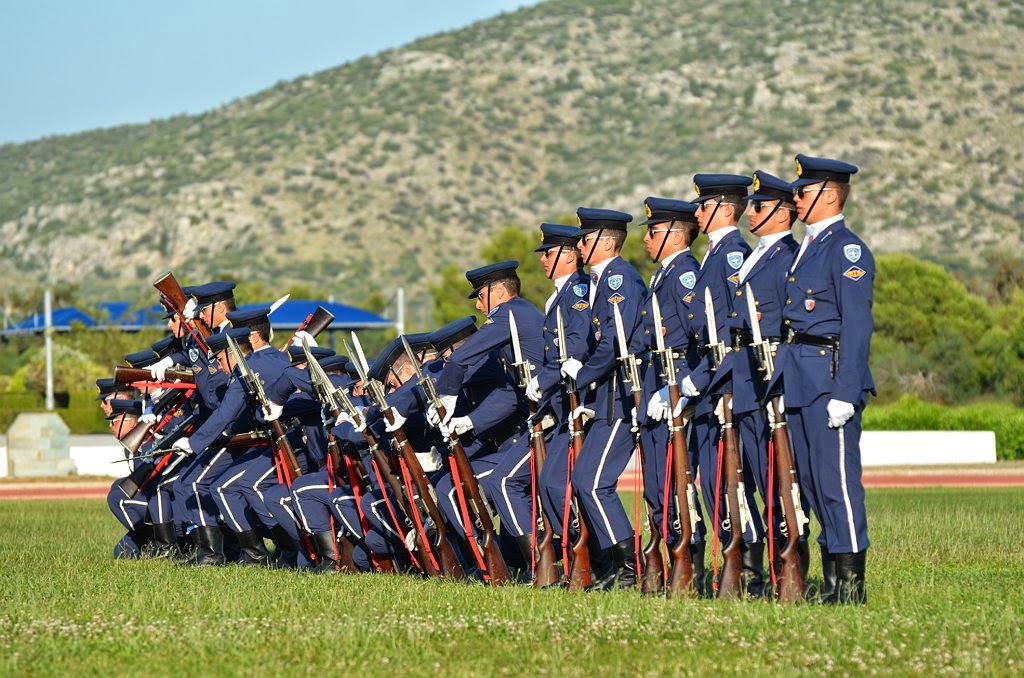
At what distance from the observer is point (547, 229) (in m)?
10.4

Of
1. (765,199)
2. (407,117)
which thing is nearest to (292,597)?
(765,199)

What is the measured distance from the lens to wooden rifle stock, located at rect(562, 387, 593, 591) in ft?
31.9

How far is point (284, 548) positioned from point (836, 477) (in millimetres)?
5230

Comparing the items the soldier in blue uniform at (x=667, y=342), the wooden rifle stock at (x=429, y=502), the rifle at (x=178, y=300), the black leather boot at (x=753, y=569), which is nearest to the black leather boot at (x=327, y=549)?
the wooden rifle stock at (x=429, y=502)

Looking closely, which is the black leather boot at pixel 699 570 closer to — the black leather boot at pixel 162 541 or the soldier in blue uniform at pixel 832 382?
the soldier in blue uniform at pixel 832 382

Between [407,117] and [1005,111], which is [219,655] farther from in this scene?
[407,117]

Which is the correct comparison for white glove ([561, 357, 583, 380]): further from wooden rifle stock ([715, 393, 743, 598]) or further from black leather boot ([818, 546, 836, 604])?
black leather boot ([818, 546, 836, 604])

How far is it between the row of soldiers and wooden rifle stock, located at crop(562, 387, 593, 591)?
0.05 ft

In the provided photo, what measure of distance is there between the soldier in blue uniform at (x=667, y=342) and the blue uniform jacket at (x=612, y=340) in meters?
0.11

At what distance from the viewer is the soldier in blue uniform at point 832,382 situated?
8.30m

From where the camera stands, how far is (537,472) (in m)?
10.1

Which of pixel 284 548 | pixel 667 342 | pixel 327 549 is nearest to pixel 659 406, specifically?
pixel 667 342

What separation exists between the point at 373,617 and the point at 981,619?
9.61 feet

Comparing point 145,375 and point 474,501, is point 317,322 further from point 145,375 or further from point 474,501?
point 474,501
